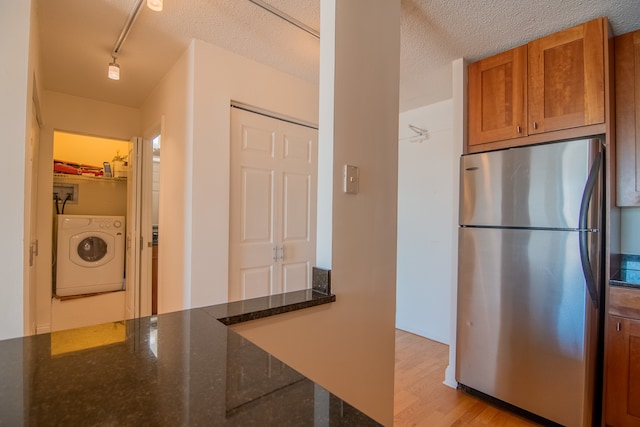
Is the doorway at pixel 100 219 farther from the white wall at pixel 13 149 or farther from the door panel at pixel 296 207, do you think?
the white wall at pixel 13 149

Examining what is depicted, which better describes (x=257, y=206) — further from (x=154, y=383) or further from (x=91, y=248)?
(x=91, y=248)

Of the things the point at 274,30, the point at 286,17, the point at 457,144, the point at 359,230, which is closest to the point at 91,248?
the point at 274,30

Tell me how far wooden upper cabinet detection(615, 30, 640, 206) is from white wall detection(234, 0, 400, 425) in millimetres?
1452

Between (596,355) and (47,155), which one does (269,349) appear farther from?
(47,155)

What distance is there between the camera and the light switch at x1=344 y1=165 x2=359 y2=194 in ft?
4.53

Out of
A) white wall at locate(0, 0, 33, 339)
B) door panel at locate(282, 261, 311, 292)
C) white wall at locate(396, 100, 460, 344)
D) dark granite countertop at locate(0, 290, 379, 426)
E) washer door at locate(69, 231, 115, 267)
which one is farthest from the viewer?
washer door at locate(69, 231, 115, 267)

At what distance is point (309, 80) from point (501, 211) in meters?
1.91

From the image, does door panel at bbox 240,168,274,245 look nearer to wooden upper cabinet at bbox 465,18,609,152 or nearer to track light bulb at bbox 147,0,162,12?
track light bulb at bbox 147,0,162,12

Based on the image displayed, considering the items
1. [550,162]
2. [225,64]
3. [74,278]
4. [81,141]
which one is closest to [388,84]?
[550,162]

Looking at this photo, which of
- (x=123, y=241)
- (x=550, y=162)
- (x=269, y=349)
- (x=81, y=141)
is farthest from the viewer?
(x=81, y=141)

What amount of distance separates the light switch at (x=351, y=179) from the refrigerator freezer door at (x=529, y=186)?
1.20 meters

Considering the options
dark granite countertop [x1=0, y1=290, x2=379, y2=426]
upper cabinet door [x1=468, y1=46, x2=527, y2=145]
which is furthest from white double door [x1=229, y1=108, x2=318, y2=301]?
dark granite countertop [x1=0, y1=290, x2=379, y2=426]

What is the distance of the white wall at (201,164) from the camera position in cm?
212

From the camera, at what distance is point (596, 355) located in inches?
70.9
